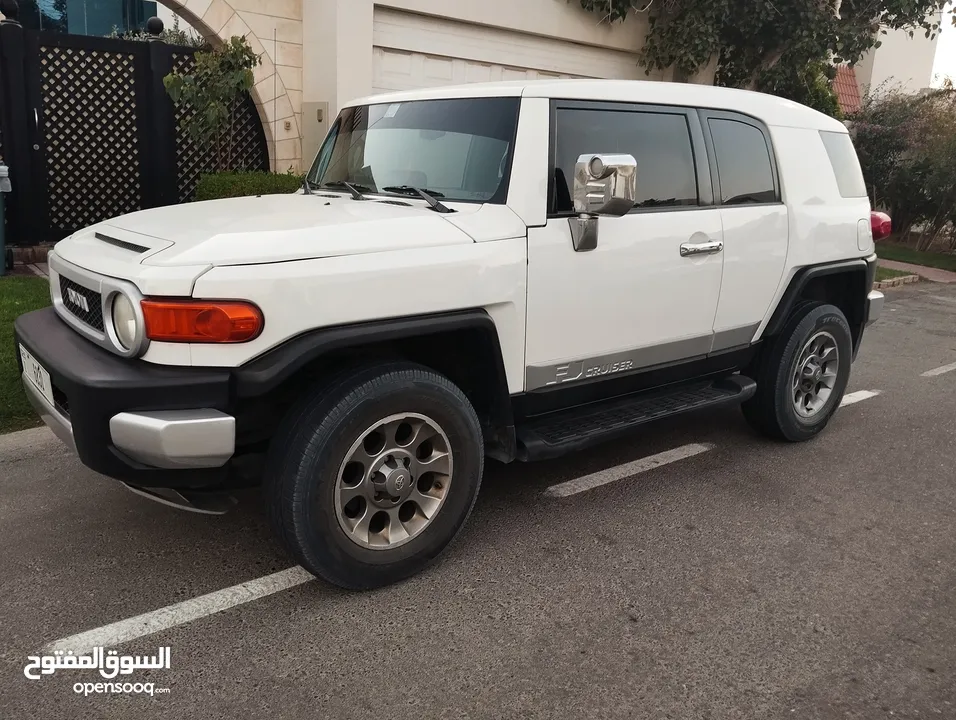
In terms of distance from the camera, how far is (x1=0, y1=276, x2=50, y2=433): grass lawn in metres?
4.80

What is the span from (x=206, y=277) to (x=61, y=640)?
1.33 m

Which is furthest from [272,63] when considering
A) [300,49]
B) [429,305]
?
[429,305]

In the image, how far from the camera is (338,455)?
2.93 metres

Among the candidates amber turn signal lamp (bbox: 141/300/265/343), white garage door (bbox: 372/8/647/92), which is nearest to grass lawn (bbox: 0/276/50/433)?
amber turn signal lamp (bbox: 141/300/265/343)

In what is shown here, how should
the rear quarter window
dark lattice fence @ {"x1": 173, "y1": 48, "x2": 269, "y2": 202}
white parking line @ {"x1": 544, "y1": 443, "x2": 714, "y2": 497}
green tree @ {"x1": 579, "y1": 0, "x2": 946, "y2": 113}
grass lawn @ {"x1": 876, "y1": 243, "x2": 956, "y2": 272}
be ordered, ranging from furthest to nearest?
grass lawn @ {"x1": 876, "y1": 243, "x2": 956, "y2": 272} → green tree @ {"x1": 579, "y1": 0, "x2": 946, "y2": 113} → dark lattice fence @ {"x1": 173, "y1": 48, "x2": 269, "y2": 202} → the rear quarter window → white parking line @ {"x1": 544, "y1": 443, "x2": 714, "y2": 497}

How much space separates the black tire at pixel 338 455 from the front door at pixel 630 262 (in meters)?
0.54

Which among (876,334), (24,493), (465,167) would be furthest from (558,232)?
(876,334)

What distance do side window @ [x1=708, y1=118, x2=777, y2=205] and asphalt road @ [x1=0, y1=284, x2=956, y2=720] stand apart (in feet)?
4.90

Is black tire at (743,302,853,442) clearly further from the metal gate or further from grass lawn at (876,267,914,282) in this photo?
grass lawn at (876,267,914,282)

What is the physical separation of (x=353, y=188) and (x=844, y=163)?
9.90 ft

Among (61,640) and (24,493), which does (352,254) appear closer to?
(61,640)

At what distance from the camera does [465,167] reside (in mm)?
3578

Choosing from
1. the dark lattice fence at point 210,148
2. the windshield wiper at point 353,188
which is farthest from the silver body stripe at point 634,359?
the dark lattice fence at point 210,148

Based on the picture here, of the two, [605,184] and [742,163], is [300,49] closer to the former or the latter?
[742,163]
